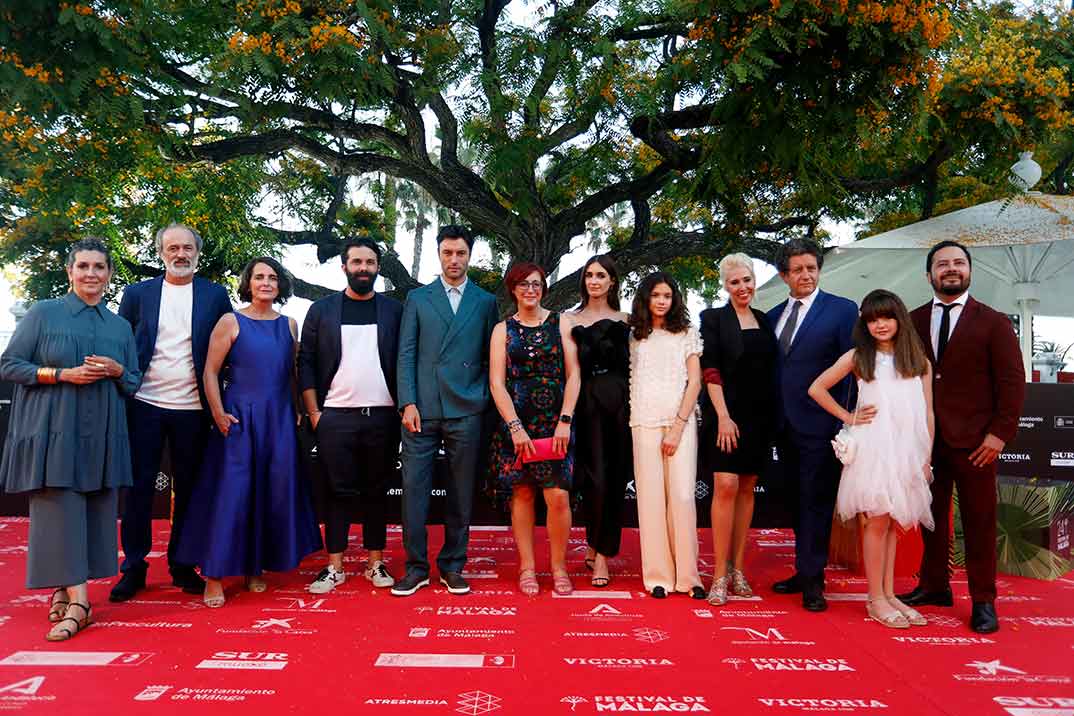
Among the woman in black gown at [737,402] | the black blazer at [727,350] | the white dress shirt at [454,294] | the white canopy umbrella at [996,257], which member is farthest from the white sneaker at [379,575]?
the white canopy umbrella at [996,257]

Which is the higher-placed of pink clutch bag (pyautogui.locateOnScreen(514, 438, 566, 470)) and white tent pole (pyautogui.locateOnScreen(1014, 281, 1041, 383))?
white tent pole (pyautogui.locateOnScreen(1014, 281, 1041, 383))

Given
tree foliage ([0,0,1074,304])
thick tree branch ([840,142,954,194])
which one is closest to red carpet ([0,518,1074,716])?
tree foliage ([0,0,1074,304])

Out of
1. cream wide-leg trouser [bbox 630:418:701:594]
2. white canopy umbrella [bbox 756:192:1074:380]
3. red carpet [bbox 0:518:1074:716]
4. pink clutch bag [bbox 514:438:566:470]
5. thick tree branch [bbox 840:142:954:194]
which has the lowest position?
red carpet [bbox 0:518:1074:716]

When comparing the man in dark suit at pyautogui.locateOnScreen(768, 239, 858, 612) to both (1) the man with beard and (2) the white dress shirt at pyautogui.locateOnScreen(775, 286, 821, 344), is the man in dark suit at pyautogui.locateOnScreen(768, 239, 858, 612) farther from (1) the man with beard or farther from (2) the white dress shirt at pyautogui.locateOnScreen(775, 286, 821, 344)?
(1) the man with beard

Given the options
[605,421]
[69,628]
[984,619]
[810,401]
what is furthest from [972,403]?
[69,628]

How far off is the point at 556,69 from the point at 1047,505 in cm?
611

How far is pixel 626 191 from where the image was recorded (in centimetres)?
1041

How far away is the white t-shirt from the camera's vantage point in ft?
13.2

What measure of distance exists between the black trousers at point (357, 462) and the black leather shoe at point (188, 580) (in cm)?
72

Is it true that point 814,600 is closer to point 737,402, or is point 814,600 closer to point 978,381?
point 737,402

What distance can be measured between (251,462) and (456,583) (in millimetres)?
1313

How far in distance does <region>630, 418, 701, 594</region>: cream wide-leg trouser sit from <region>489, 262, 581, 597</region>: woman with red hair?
434mm

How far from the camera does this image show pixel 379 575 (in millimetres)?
4219

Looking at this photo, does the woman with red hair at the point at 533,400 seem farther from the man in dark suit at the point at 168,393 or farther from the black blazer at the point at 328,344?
the man in dark suit at the point at 168,393
